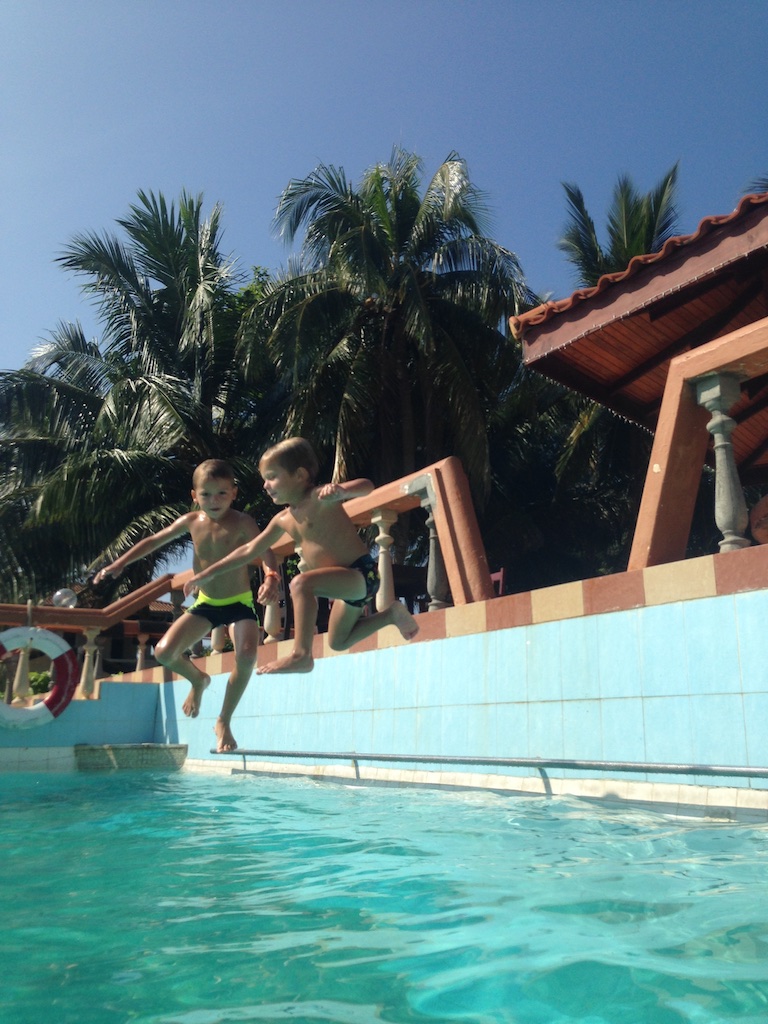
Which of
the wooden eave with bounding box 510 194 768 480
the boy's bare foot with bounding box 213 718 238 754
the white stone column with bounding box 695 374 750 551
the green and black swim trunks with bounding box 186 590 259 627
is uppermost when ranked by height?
the wooden eave with bounding box 510 194 768 480

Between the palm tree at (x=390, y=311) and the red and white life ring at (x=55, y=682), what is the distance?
246 inches

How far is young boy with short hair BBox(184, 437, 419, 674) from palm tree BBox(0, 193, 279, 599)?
542 inches

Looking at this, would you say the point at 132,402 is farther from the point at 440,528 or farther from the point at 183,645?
the point at 183,645

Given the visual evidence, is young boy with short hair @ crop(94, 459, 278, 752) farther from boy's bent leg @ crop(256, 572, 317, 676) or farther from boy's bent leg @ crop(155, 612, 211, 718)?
boy's bent leg @ crop(256, 572, 317, 676)

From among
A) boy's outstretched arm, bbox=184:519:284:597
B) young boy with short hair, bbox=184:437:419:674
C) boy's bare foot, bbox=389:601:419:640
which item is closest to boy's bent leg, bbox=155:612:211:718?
young boy with short hair, bbox=184:437:419:674

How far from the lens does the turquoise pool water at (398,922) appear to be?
7.83 feet

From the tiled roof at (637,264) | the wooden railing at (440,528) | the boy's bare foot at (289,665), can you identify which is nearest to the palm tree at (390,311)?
the wooden railing at (440,528)

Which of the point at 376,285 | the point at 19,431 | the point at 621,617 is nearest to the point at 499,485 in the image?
the point at 376,285

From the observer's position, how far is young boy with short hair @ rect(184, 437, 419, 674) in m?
4.79

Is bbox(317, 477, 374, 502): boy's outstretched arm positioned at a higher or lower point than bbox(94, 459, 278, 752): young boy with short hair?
higher

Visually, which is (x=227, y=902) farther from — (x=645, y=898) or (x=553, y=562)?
(x=553, y=562)

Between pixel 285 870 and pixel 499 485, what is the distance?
18011 millimetres

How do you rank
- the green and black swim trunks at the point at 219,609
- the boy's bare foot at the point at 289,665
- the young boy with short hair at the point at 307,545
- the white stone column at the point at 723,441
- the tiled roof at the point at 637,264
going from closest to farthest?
the young boy with short hair at the point at 307,545
the boy's bare foot at the point at 289,665
the green and black swim trunks at the point at 219,609
the white stone column at the point at 723,441
the tiled roof at the point at 637,264

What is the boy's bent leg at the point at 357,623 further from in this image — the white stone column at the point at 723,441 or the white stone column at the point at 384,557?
the white stone column at the point at 384,557
